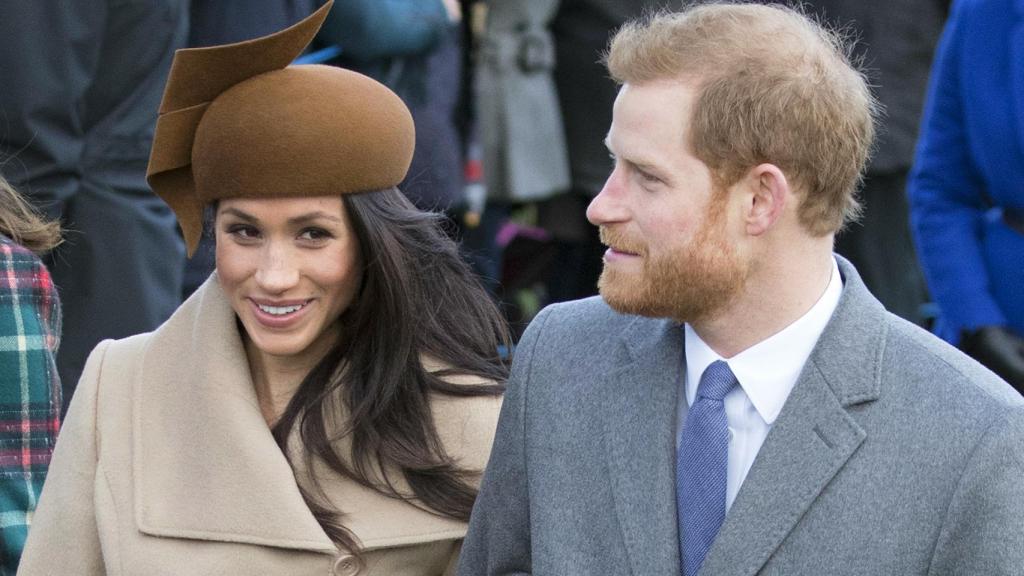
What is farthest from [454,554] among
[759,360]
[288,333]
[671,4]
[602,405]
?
[671,4]

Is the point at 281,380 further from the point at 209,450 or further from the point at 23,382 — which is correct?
the point at 23,382

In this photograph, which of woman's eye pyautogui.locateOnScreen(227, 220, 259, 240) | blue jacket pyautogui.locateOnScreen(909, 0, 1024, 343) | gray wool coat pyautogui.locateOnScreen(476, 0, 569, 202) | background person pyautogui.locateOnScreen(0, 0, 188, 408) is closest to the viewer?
woman's eye pyautogui.locateOnScreen(227, 220, 259, 240)

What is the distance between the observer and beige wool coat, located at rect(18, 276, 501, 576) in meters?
3.44

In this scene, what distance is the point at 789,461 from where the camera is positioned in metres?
2.64

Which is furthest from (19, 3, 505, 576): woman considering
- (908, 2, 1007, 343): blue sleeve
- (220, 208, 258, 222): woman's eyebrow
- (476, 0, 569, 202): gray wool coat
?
(476, 0, 569, 202): gray wool coat

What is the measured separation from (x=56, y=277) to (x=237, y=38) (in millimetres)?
892

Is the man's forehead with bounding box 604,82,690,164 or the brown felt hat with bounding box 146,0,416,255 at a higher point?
the man's forehead with bounding box 604,82,690,164

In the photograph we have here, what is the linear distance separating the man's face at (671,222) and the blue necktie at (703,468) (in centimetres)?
13

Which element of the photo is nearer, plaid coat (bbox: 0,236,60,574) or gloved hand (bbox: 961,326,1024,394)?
plaid coat (bbox: 0,236,60,574)

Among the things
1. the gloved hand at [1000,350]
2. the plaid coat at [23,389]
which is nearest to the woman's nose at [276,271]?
the plaid coat at [23,389]

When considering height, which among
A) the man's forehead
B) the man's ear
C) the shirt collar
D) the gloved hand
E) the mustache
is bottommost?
the gloved hand

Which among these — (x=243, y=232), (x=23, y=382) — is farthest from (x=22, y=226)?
(x=243, y=232)

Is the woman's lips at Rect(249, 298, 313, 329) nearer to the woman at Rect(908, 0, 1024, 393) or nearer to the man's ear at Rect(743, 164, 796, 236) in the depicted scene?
the man's ear at Rect(743, 164, 796, 236)

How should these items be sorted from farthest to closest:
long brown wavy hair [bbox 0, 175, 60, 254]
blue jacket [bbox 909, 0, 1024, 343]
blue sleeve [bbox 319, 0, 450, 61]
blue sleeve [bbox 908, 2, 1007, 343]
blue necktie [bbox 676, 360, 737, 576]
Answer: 1. blue sleeve [bbox 319, 0, 450, 61]
2. blue sleeve [bbox 908, 2, 1007, 343]
3. blue jacket [bbox 909, 0, 1024, 343]
4. long brown wavy hair [bbox 0, 175, 60, 254]
5. blue necktie [bbox 676, 360, 737, 576]
